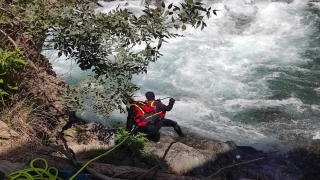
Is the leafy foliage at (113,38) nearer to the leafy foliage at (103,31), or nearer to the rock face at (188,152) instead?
the leafy foliage at (103,31)

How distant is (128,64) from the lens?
4133 mm

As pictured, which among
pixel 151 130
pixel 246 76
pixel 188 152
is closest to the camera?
pixel 188 152

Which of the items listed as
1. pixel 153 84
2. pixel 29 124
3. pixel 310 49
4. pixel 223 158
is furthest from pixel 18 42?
pixel 310 49

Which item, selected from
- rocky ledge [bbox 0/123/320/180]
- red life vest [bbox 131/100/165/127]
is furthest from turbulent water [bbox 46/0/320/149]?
red life vest [bbox 131/100/165/127]

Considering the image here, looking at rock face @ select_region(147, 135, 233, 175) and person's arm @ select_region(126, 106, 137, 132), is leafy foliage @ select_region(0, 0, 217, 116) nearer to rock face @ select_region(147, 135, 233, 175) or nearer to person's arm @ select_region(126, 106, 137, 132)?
person's arm @ select_region(126, 106, 137, 132)

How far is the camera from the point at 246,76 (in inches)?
394

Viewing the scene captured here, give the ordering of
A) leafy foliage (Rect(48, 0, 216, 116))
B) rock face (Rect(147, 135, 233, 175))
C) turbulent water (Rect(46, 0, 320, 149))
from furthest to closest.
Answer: turbulent water (Rect(46, 0, 320, 149)), rock face (Rect(147, 135, 233, 175)), leafy foliage (Rect(48, 0, 216, 116))

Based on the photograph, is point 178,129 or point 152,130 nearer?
point 152,130

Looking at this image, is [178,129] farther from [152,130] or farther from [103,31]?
[103,31]

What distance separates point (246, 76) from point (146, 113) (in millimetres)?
4976

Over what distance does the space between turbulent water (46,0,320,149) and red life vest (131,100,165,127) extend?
1.52m

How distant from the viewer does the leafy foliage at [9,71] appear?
11.7 feet

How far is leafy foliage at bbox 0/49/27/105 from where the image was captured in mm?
3566

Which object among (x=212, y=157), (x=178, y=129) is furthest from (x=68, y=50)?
(x=178, y=129)
